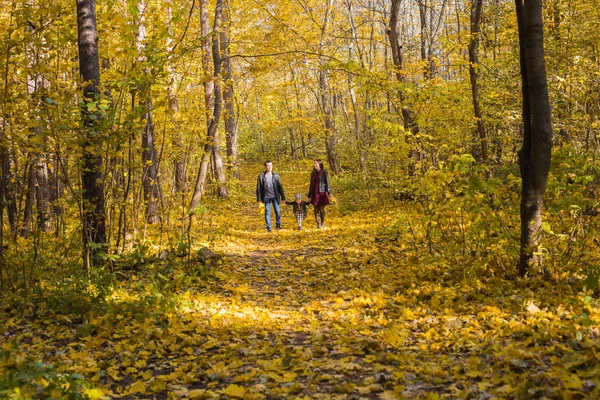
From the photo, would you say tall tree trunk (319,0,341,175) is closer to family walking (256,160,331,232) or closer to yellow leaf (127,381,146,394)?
family walking (256,160,331,232)

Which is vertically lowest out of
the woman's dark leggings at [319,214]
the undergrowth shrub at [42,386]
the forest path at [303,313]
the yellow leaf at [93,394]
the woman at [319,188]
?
the forest path at [303,313]

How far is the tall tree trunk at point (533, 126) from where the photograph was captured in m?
5.34

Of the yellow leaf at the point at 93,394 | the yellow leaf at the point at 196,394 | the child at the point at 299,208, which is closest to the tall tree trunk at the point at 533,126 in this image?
the yellow leaf at the point at 196,394

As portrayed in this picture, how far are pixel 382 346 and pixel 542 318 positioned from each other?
1.57 metres

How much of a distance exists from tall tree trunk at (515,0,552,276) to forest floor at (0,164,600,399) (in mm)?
628

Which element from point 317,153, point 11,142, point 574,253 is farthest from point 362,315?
point 317,153

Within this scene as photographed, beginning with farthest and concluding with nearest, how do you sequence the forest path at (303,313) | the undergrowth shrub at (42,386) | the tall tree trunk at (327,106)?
the tall tree trunk at (327,106), the forest path at (303,313), the undergrowth shrub at (42,386)

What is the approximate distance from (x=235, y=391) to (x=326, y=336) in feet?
5.44

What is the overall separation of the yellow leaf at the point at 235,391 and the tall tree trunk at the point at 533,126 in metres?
3.80

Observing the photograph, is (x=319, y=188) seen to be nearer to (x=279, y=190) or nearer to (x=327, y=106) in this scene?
(x=279, y=190)

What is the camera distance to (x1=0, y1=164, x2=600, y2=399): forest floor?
3.53m

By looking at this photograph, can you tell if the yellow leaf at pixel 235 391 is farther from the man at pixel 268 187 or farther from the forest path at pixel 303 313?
the man at pixel 268 187

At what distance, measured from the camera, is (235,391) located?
352 centimetres

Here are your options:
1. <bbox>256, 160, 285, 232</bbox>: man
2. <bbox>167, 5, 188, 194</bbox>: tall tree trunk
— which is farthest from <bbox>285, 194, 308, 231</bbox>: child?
<bbox>167, 5, 188, 194</bbox>: tall tree trunk
